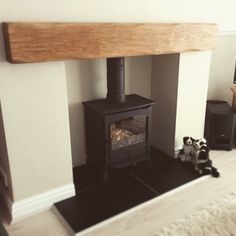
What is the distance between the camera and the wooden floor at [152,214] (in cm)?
181

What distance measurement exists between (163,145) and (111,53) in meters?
1.25

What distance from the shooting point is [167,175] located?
2408mm

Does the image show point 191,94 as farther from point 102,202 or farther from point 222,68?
point 102,202

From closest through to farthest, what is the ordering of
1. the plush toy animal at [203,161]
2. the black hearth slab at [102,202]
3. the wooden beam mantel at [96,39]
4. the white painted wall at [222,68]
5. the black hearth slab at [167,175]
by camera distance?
1. the wooden beam mantel at [96,39]
2. the black hearth slab at [102,202]
3. the black hearth slab at [167,175]
4. the plush toy animal at [203,161]
5. the white painted wall at [222,68]

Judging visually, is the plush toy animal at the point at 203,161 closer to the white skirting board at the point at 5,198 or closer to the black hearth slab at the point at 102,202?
the black hearth slab at the point at 102,202

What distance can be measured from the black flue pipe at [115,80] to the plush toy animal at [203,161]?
2.62 ft

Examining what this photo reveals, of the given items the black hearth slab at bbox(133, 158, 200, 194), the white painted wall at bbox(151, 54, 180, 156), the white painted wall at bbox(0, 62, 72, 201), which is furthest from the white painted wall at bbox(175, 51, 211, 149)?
the white painted wall at bbox(0, 62, 72, 201)

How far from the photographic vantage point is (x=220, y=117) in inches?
109

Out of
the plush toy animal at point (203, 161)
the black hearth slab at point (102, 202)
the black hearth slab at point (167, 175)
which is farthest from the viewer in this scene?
the plush toy animal at point (203, 161)

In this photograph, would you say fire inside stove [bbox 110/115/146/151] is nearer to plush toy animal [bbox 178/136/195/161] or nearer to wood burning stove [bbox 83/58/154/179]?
wood burning stove [bbox 83/58/154/179]

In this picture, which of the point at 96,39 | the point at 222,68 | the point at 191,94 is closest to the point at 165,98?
the point at 191,94

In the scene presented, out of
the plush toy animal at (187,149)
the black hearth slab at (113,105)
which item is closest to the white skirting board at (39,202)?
the black hearth slab at (113,105)

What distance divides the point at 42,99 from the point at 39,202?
744 millimetres

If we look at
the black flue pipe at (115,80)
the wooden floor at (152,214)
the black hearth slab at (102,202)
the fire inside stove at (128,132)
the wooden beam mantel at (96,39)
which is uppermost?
the wooden beam mantel at (96,39)
